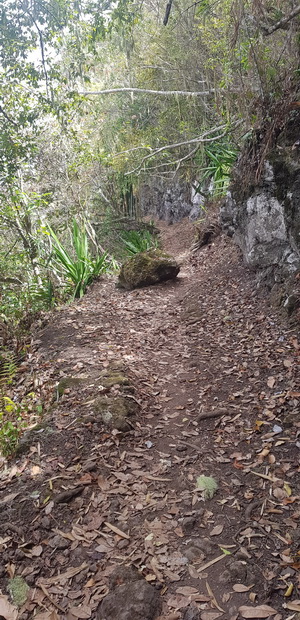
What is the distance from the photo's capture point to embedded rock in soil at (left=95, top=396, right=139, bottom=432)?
309 cm

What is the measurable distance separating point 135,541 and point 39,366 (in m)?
2.47

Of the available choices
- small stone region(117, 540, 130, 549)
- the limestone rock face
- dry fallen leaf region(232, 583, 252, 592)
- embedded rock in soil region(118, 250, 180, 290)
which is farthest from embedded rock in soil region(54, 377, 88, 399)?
embedded rock in soil region(118, 250, 180, 290)

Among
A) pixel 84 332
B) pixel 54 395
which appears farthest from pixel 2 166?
pixel 54 395

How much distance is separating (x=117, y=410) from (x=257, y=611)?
1682 millimetres

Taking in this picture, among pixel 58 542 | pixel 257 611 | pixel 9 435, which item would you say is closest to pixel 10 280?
pixel 9 435

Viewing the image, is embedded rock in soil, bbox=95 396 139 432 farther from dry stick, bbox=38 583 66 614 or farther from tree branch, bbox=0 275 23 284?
tree branch, bbox=0 275 23 284

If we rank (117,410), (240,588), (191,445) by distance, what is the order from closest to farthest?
(240,588) < (191,445) < (117,410)

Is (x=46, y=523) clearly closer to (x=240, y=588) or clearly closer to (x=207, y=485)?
(x=207, y=485)

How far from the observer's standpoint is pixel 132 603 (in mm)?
1814

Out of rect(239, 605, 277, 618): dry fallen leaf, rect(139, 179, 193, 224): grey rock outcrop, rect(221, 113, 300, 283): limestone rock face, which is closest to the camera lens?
rect(239, 605, 277, 618): dry fallen leaf

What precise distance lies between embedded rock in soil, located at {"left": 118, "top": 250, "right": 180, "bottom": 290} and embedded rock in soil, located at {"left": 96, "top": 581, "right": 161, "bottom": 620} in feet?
18.0

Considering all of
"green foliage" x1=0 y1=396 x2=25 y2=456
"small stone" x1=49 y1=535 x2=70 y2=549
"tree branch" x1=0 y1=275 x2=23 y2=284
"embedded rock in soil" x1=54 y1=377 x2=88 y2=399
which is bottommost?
"small stone" x1=49 y1=535 x2=70 y2=549

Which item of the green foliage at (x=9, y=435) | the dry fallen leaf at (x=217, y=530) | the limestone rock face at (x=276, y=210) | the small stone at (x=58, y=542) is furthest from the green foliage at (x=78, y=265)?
the dry fallen leaf at (x=217, y=530)

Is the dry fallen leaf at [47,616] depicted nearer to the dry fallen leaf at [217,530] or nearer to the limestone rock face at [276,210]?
the dry fallen leaf at [217,530]
